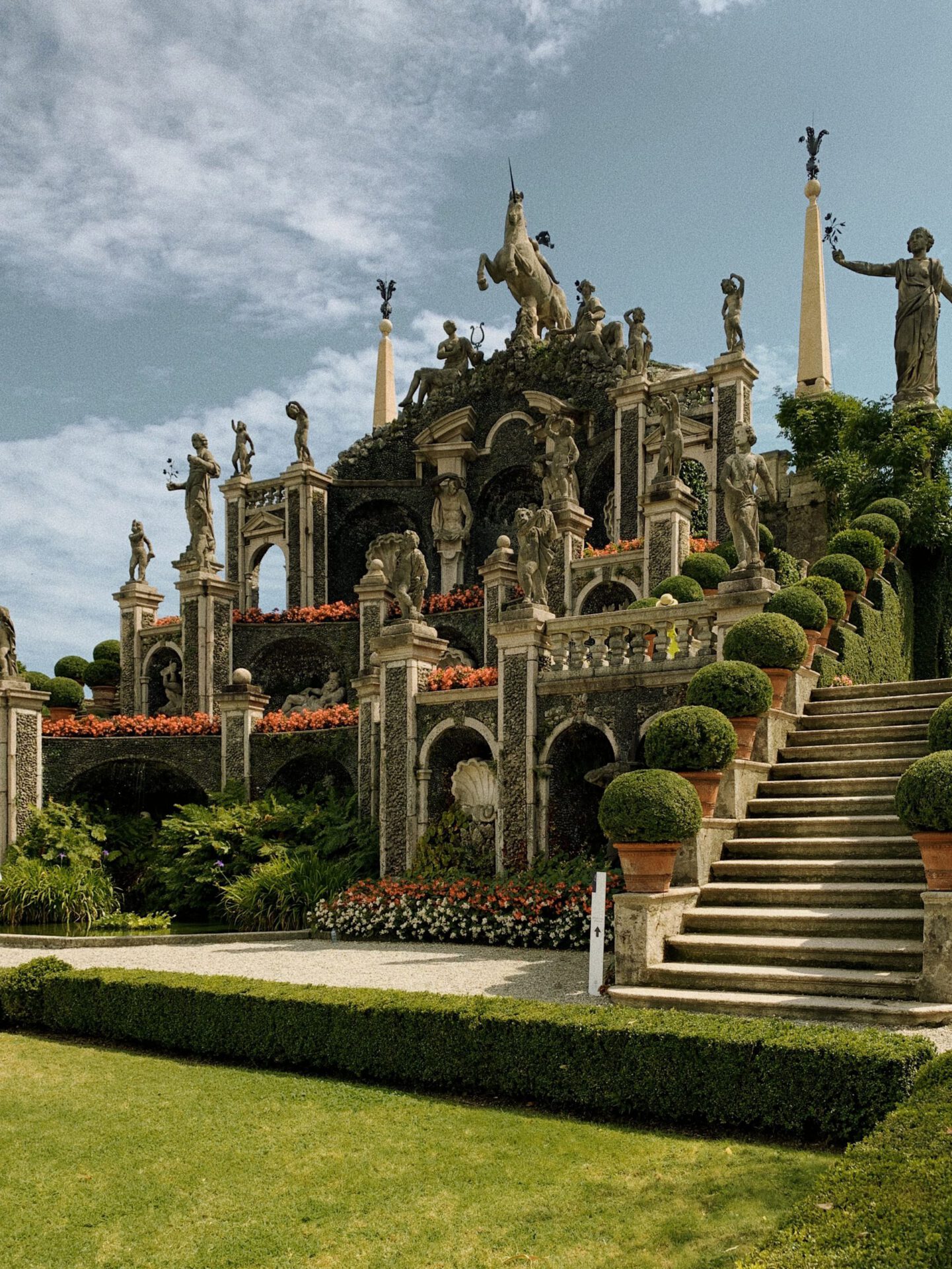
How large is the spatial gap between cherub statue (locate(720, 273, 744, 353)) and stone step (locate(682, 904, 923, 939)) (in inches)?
747

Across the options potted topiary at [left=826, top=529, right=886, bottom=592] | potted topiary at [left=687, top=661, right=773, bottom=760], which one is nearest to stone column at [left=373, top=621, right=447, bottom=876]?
potted topiary at [left=826, top=529, right=886, bottom=592]

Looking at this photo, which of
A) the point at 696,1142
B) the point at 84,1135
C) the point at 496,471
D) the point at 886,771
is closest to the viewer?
the point at 696,1142

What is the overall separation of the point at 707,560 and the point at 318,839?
842 centimetres

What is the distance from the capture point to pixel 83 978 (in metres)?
10.7

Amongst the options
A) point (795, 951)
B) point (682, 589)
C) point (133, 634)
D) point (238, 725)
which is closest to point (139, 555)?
point (133, 634)

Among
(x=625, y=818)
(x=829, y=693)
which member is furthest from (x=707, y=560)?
(x=625, y=818)

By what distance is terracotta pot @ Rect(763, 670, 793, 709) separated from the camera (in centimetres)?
1343

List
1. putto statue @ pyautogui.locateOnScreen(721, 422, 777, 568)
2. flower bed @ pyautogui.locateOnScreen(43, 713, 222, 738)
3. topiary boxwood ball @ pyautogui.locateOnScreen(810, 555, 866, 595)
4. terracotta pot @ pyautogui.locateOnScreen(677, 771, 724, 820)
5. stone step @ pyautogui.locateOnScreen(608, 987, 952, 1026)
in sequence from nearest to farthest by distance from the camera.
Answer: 1. stone step @ pyautogui.locateOnScreen(608, 987, 952, 1026)
2. terracotta pot @ pyautogui.locateOnScreen(677, 771, 724, 820)
3. putto statue @ pyautogui.locateOnScreen(721, 422, 777, 568)
4. topiary boxwood ball @ pyautogui.locateOnScreen(810, 555, 866, 595)
5. flower bed @ pyautogui.locateOnScreen(43, 713, 222, 738)

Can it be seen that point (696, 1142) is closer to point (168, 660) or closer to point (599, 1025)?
point (599, 1025)

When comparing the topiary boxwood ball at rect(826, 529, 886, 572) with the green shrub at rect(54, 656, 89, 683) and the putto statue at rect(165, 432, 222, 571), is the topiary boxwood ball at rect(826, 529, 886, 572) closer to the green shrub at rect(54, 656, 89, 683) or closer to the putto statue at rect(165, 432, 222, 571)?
the putto statue at rect(165, 432, 222, 571)

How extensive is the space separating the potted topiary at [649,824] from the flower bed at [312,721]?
42.7 ft

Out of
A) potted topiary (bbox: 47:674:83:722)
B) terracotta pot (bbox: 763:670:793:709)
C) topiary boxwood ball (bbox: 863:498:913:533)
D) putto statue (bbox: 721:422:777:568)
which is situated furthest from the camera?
potted topiary (bbox: 47:674:83:722)

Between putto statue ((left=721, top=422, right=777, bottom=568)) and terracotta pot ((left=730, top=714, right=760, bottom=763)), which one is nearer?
terracotta pot ((left=730, top=714, right=760, bottom=763))

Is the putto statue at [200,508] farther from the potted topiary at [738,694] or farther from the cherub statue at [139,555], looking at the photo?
the potted topiary at [738,694]
